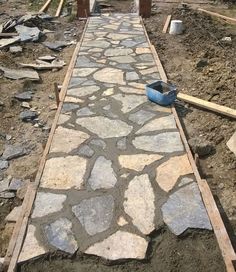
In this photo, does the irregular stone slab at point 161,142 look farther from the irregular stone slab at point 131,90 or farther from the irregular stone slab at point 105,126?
the irregular stone slab at point 131,90

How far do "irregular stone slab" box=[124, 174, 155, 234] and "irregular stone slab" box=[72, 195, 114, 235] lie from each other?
8.9 inches

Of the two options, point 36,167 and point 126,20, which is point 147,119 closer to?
point 36,167

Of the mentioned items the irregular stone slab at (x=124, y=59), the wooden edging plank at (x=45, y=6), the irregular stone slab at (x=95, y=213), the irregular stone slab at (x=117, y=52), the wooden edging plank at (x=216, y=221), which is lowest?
the wooden edging plank at (x=45, y=6)

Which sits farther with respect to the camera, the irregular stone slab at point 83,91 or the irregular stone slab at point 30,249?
the irregular stone slab at point 83,91

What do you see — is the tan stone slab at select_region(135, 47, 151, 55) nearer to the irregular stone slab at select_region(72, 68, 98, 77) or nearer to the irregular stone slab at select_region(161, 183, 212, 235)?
the irregular stone slab at select_region(72, 68, 98, 77)

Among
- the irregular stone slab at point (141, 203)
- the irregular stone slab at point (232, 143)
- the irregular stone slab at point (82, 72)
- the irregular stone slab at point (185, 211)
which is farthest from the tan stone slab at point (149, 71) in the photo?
the irregular stone slab at point (185, 211)

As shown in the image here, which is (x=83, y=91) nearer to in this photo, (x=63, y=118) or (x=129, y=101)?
(x=129, y=101)

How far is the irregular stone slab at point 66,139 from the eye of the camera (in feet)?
19.2

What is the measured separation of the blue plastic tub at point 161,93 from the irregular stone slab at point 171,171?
1706 millimetres

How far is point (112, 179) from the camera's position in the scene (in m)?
5.19

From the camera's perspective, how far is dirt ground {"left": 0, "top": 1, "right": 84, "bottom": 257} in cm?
566

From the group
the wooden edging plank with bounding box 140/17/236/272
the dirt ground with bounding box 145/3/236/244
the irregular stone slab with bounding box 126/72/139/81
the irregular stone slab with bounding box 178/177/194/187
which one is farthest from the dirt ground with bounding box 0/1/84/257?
the dirt ground with bounding box 145/3/236/244

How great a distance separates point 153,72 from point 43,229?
17.2 feet

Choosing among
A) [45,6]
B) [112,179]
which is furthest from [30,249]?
[45,6]
